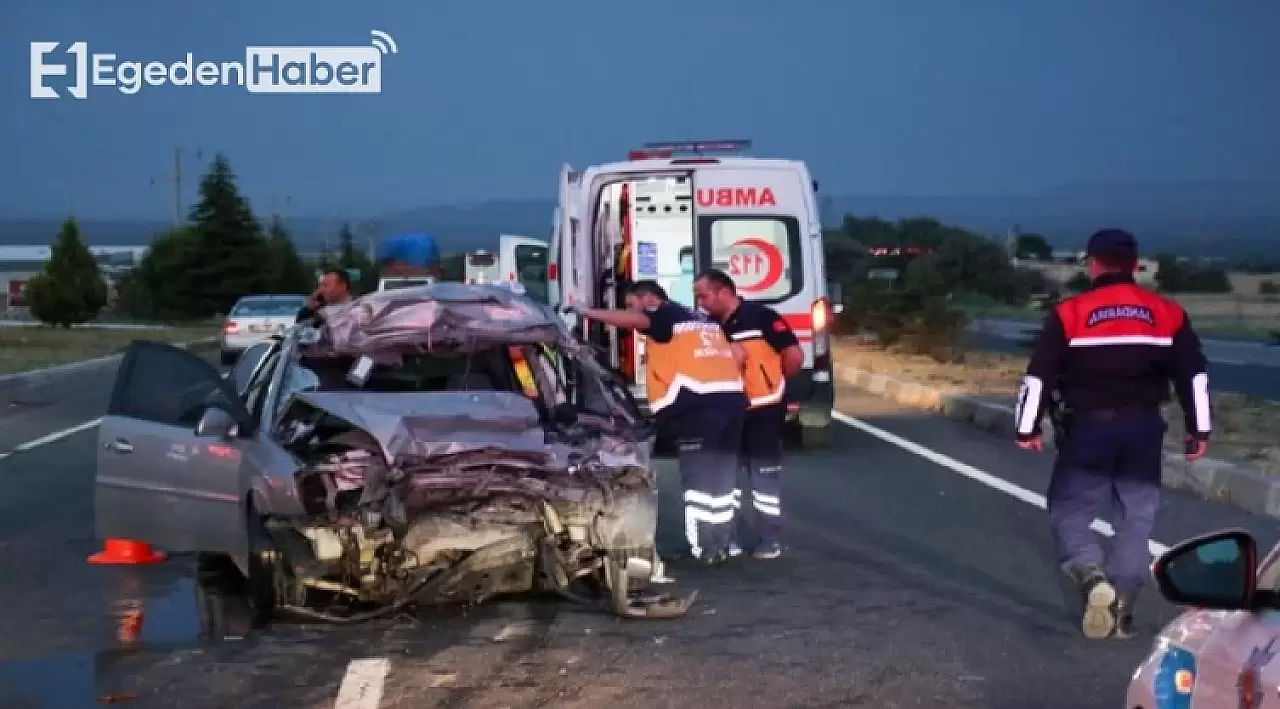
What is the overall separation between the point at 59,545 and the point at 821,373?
7.28 metres

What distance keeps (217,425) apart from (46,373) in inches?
877

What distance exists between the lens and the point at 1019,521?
12.2 metres

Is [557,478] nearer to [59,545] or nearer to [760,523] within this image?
[760,523]

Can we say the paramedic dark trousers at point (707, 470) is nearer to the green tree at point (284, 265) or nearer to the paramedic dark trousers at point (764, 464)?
the paramedic dark trousers at point (764, 464)

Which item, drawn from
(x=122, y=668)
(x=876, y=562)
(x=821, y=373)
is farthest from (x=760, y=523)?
(x=821, y=373)

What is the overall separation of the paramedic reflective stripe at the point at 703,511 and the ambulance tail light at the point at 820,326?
588 cm

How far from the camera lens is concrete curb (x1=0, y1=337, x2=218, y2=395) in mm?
27172

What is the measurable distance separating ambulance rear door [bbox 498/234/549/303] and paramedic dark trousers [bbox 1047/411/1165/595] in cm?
3247

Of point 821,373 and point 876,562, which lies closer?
point 876,562

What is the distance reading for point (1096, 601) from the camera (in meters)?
8.00

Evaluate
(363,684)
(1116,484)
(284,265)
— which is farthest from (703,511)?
(284,265)

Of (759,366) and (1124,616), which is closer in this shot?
(1124,616)

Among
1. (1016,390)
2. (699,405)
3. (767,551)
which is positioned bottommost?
(1016,390)

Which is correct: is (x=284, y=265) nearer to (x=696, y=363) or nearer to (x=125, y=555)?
(x=125, y=555)
